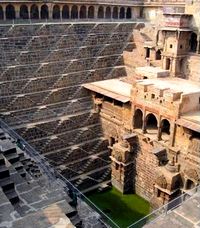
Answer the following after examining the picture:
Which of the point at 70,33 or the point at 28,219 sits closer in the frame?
the point at 28,219

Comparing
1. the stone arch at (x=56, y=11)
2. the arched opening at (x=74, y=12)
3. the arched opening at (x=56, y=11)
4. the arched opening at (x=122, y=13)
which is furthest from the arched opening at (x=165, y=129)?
the arched opening at (x=122, y=13)

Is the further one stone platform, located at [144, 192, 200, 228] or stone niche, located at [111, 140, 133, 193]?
stone niche, located at [111, 140, 133, 193]

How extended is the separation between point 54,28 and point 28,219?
66.4ft

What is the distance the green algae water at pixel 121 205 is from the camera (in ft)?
61.0

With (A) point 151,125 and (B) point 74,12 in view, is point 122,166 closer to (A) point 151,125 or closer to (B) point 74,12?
(A) point 151,125

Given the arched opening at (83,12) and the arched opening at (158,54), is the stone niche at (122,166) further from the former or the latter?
the arched opening at (83,12)

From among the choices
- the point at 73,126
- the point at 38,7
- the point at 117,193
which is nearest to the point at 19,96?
the point at 73,126

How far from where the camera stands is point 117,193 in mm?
21078

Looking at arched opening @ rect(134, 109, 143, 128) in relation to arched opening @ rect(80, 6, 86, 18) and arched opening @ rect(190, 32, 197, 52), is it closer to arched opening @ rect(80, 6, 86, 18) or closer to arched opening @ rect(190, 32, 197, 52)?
arched opening @ rect(190, 32, 197, 52)

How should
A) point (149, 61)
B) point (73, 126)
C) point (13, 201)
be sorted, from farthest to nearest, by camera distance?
point (149, 61) → point (73, 126) → point (13, 201)

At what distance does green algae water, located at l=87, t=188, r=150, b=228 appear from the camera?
1858 centimetres

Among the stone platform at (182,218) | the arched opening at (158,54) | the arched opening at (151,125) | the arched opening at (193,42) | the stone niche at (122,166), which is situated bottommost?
the stone niche at (122,166)

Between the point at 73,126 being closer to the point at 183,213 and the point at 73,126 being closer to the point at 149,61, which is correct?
the point at 149,61

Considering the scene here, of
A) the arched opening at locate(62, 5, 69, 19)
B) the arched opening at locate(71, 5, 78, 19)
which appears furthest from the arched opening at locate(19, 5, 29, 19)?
the arched opening at locate(71, 5, 78, 19)
